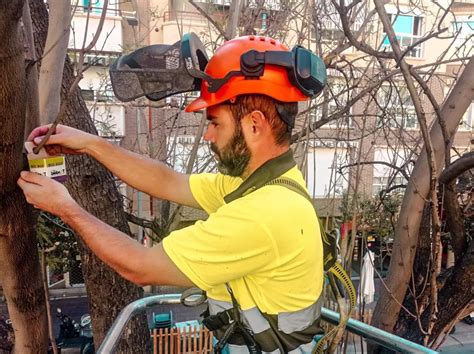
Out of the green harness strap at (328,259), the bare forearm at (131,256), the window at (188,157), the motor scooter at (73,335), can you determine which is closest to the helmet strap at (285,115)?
the green harness strap at (328,259)

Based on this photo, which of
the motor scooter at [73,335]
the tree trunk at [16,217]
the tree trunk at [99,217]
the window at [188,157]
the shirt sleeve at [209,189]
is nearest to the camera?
the tree trunk at [16,217]

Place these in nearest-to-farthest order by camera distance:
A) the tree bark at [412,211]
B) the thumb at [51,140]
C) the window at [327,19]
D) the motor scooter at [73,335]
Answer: the thumb at [51,140], the tree bark at [412,211], the window at [327,19], the motor scooter at [73,335]

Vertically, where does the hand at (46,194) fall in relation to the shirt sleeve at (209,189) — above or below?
above

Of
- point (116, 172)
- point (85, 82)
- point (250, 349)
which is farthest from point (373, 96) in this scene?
point (85, 82)

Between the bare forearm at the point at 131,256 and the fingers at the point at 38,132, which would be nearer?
the bare forearm at the point at 131,256

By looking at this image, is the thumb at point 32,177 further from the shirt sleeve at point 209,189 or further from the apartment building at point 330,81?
the shirt sleeve at point 209,189

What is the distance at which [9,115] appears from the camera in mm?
1514

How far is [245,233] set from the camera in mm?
1426

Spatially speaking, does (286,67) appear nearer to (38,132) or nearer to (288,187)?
(288,187)

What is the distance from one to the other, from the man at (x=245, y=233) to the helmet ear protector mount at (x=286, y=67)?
0.05ft

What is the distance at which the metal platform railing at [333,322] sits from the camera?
68.6 inches

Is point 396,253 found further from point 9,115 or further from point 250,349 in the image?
point 9,115

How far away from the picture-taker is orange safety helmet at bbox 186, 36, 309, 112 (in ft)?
5.42

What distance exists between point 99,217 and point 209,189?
138 centimetres
